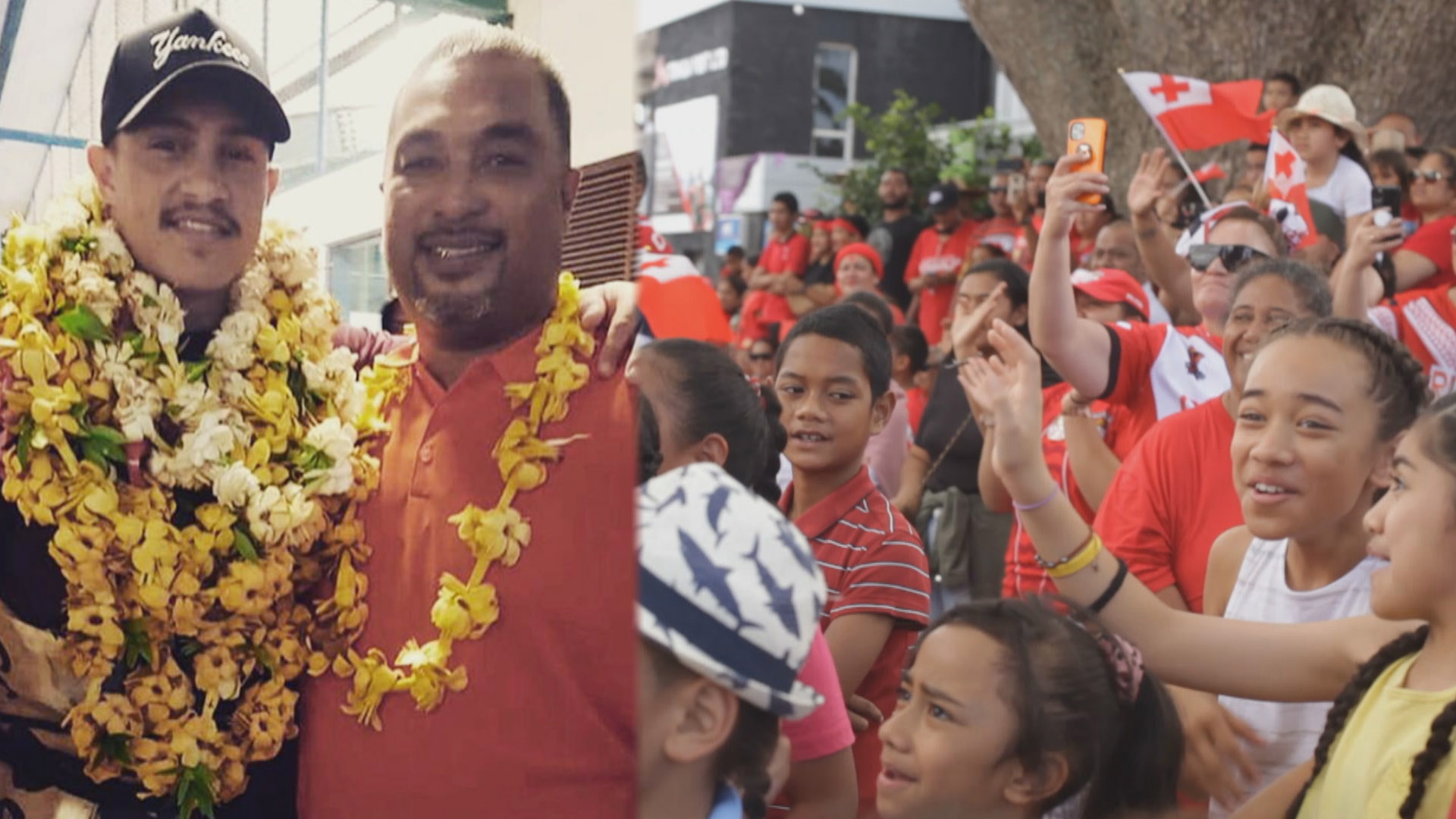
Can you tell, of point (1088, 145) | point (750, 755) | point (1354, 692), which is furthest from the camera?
point (1088, 145)

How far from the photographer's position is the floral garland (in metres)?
1.00

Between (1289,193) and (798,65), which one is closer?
(798,65)

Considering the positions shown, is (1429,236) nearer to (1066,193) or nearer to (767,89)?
(1066,193)

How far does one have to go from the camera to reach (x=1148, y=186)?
13.1 ft

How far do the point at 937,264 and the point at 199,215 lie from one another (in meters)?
6.52

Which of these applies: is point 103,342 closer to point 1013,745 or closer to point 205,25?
point 205,25

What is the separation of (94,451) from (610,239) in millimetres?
371

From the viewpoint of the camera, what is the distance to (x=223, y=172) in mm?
995

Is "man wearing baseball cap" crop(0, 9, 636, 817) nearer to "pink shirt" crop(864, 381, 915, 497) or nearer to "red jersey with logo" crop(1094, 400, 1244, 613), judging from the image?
"red jersey with logo" crop(1094, 400, 1244, 613)

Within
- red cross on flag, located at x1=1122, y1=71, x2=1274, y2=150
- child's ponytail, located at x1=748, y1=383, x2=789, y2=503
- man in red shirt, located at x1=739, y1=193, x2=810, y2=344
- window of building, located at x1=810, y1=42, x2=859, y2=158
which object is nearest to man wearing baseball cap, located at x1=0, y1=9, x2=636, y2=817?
child's ponytail, located at x1=748, y1=383, x2=789, y2=503

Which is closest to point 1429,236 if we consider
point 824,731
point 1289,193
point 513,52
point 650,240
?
point 1289,193

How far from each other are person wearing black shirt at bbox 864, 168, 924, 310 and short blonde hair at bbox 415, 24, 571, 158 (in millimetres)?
6920

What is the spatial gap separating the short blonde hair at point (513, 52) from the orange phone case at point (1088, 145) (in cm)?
165

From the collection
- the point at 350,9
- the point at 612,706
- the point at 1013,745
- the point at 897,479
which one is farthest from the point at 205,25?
the point at 897,479
